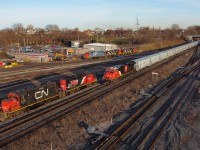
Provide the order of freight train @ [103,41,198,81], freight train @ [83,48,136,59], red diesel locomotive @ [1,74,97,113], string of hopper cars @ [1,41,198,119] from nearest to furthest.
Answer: red diesel locomotive @ [1,74,97,113] → string of hopper cars @ [1,41,198,119] → freight train @ [103,41,198,81] → freight train @ [83,48,136,59]

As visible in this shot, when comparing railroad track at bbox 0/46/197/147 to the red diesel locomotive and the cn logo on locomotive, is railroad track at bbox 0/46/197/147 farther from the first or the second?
the cn logo on locomotive

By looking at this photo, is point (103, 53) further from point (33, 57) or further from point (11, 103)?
point (11, 103)

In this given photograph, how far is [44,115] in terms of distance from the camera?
2314 centimetres

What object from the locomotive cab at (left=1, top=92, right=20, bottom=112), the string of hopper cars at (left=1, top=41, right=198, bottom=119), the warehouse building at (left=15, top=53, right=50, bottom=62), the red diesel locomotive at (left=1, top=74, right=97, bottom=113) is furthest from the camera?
the warehouse building at (left=15, top=53, right=50, bottom=62)

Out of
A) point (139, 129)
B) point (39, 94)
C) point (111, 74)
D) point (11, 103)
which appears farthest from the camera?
point (111, 74)

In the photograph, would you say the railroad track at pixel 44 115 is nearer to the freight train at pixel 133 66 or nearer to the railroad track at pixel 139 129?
the freight train at pixel 133 66

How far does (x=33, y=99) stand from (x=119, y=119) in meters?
9.28

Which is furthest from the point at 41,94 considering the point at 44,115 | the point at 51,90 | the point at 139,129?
the point at 139,129

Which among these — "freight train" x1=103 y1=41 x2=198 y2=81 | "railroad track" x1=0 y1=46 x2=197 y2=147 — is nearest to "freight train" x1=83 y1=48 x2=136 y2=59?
"freight train" x1=103 y1=41 x2=198 y2=81

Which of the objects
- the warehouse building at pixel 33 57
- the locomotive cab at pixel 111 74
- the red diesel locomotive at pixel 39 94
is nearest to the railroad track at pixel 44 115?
the red diesel locomotive at pixel 39 94

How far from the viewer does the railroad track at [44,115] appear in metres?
19.0

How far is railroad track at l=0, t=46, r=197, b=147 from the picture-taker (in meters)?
19.0

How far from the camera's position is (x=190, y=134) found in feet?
62.5

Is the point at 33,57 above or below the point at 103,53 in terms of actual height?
below
